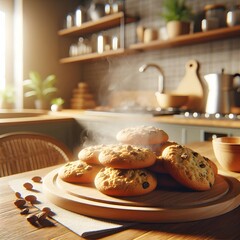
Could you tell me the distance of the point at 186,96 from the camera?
110 inches

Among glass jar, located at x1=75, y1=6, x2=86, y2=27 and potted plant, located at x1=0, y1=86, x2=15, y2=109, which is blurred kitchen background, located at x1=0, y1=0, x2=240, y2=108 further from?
glass jar, located at x1=75, y1=6, x2=86, y2=27

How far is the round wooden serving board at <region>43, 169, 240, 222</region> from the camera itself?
20.9 inches

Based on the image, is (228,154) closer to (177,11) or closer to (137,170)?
(137,170)

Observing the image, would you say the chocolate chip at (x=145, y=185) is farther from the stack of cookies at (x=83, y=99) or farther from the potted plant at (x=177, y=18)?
the stack of cookies at (x=83, y=99)

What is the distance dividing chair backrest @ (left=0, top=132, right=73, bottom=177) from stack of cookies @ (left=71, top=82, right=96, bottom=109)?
253cm

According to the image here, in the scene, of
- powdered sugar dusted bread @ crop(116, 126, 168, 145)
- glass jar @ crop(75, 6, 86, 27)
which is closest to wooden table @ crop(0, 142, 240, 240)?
powdered sugar dusted bread @ crop(116, 126, 168, 145)

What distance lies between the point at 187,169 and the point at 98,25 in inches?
130

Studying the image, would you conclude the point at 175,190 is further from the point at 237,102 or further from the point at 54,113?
the point at 54,113

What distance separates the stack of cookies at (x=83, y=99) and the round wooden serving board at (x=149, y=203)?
10.6 ft

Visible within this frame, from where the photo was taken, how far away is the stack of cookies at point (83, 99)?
152 inches

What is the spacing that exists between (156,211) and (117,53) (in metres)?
2.96

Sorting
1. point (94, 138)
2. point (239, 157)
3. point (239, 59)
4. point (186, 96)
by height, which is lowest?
point (94, 138)

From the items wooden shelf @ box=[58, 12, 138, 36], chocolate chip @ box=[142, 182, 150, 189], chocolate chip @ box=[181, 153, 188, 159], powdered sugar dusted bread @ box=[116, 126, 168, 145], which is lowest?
chocolate chip @ box=[142, 182, 150, 189]

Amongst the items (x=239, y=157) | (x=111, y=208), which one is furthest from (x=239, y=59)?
(x=111, y=208)
